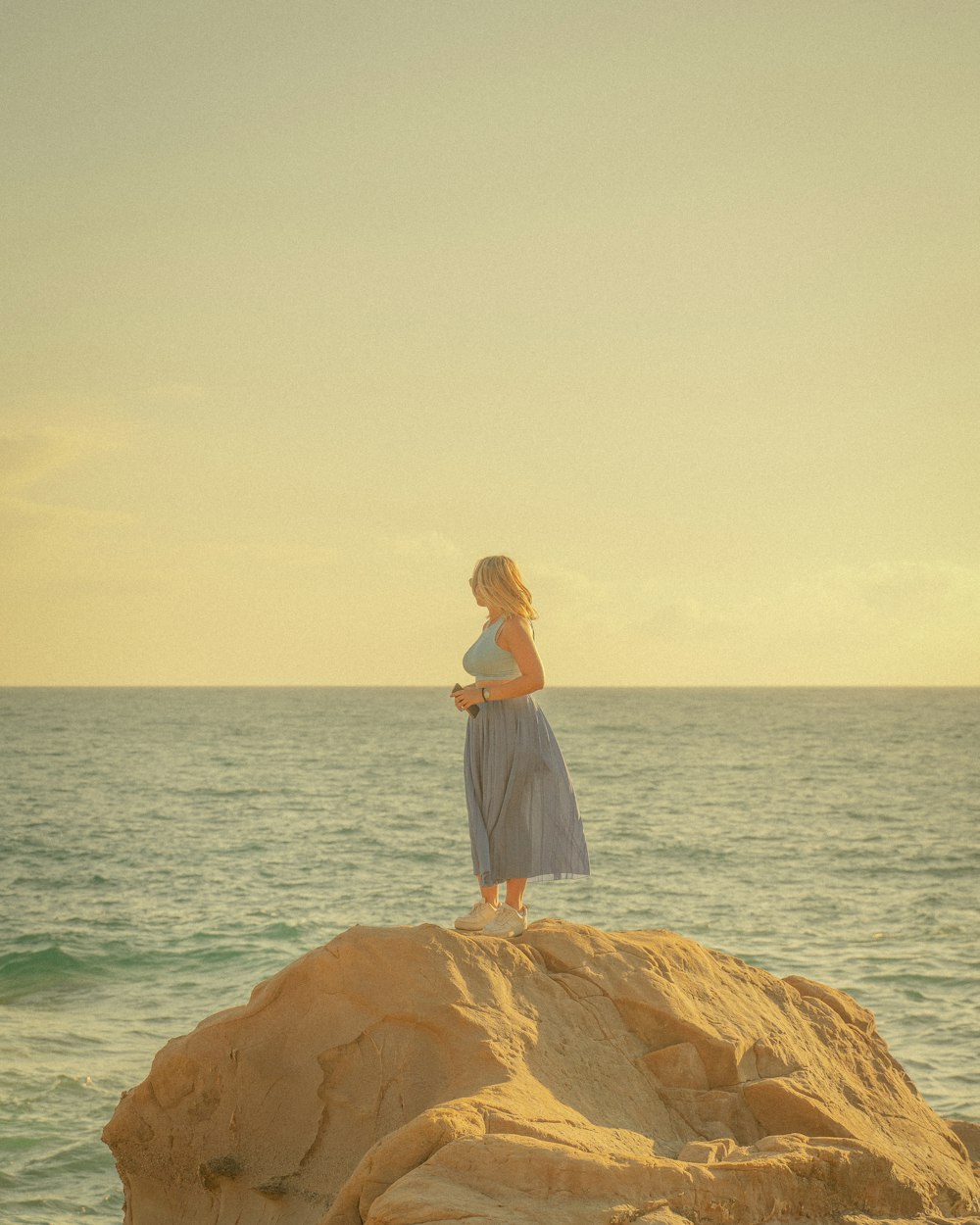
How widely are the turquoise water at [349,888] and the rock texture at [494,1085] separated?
191 inches

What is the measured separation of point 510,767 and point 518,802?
19 cm

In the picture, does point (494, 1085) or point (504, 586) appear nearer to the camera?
point (494, 1085)

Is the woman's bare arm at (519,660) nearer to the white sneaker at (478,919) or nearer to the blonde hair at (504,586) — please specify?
the blonde hair at (504,586)

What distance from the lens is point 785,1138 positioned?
503cm

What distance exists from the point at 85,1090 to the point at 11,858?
56.1 ft

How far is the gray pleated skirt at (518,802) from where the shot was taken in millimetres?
6719

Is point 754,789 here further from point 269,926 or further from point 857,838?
point 269,926

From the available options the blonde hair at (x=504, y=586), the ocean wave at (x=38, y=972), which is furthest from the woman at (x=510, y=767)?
the ocean wave at (x=38, y=972)

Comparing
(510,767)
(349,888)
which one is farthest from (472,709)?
(349,888)

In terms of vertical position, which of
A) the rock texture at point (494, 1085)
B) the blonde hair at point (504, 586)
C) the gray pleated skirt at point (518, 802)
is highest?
the blonde hair at point (504, 586)

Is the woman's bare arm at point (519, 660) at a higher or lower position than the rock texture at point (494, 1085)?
higher

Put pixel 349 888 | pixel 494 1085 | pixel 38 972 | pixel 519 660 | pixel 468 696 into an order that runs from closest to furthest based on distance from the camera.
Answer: pixel 494 1085, pixel 519 660, pixel 468 696, pixel 38 972, pixel 349 888

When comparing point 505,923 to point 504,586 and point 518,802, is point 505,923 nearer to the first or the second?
point 518,802

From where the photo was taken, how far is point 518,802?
6742 mm
